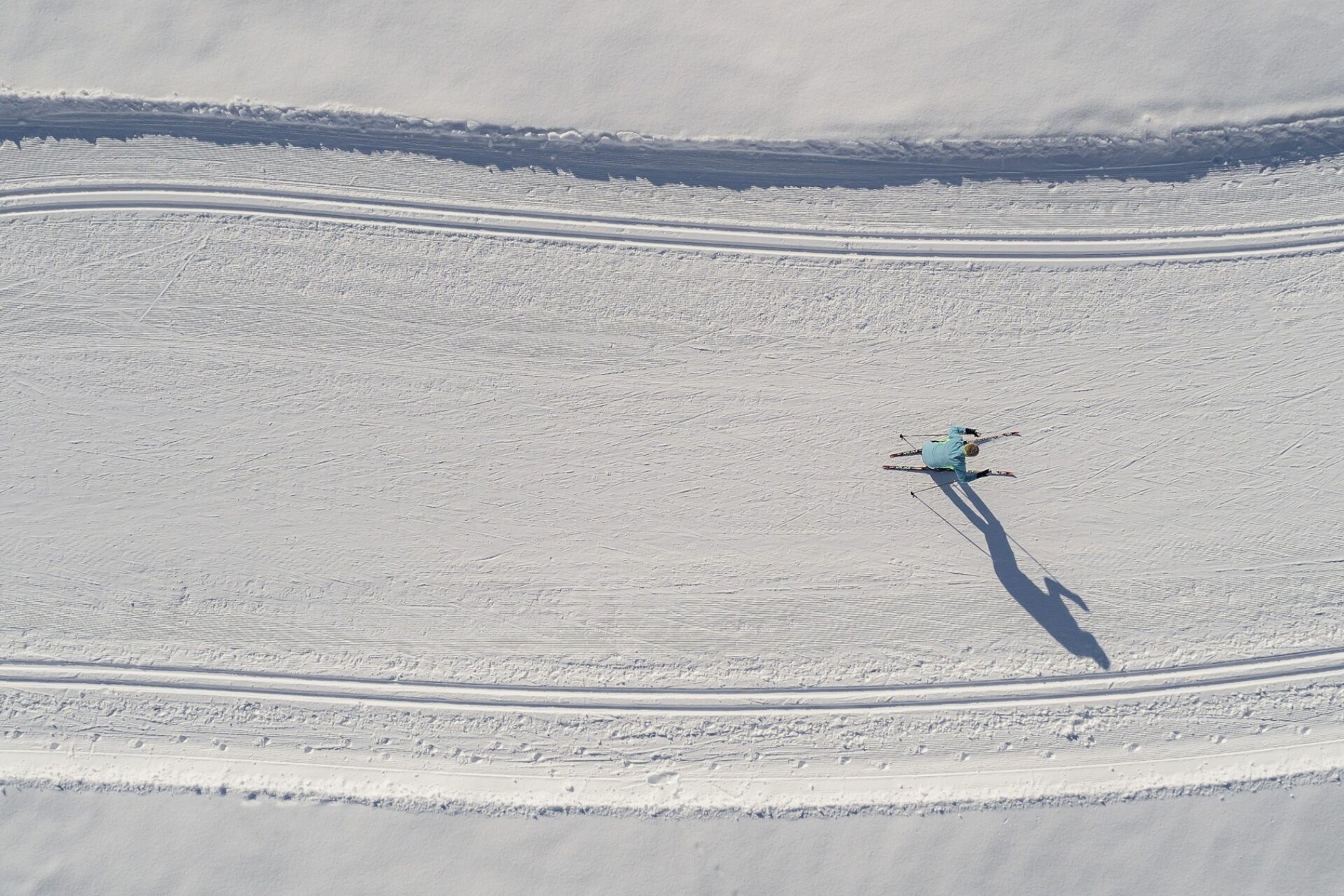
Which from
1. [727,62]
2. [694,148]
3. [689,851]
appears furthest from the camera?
[694,148]

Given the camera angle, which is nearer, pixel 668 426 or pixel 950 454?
pixel 950 454

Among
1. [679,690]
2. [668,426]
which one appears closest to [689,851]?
[679,690]

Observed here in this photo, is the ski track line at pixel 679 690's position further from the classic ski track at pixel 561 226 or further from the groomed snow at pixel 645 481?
the classic ski track at pixel 561 226

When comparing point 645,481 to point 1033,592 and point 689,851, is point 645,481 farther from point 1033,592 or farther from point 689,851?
point 1033,592

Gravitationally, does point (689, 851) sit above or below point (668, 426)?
below

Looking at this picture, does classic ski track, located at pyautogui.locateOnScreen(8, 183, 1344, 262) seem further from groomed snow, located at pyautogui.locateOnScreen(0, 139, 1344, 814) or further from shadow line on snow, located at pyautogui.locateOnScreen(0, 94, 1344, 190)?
shadow line on snow, located at pyautogui.locateOnScreen(0, 94, 1344, 190)

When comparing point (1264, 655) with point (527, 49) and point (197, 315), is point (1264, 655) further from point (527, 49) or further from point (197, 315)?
point (197, 315)
